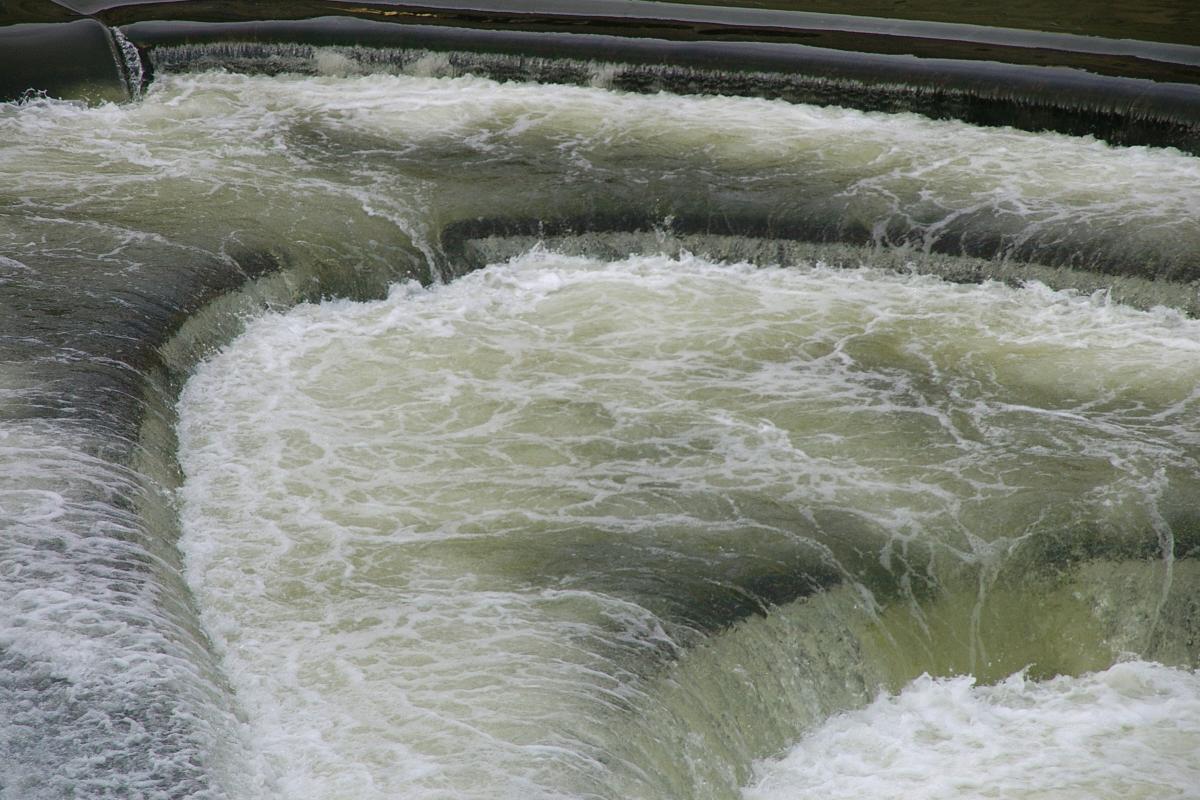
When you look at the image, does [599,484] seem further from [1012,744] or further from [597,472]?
[1012,744]

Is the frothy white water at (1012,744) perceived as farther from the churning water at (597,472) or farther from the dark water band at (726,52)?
the dark water band at (726,52)

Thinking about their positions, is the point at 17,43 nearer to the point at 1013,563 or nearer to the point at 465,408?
the point at 465,408

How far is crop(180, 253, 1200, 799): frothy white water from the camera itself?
141 inches

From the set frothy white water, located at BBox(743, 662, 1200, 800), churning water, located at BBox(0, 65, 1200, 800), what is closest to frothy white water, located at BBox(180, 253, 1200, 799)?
churning water, located at BBox(0, 65, 1200, 800)

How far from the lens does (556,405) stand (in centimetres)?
530

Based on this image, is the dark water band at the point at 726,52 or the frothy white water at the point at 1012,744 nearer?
the frothy white water at the point at 1012,744

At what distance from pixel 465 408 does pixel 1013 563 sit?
2.22m

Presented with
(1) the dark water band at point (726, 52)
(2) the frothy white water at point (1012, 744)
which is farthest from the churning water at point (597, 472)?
(1) the dark water band at point (726, 52)

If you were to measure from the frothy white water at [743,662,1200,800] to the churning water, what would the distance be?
1cm

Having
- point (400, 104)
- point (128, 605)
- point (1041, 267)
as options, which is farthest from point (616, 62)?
point (128, 605)

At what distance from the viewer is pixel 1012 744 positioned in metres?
3.82

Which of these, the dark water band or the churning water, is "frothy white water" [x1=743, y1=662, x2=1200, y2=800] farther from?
the dark water band

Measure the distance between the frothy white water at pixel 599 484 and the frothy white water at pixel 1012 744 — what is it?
0.48 feet

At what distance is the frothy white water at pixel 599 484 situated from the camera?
359 centimetres
